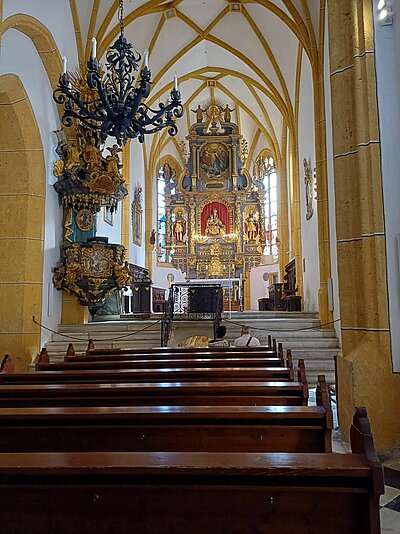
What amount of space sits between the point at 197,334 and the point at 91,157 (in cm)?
462

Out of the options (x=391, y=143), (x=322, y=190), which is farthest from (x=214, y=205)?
(x=391, y=143)

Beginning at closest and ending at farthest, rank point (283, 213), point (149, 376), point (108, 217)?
point (149, 376), point (108, 217), point (283, 213)

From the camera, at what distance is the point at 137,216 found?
1734cm

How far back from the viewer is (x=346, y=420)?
4.81 meters

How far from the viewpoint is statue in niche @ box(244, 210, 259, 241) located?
68.1 ft

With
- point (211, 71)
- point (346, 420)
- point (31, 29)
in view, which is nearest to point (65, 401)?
point (346, 420)

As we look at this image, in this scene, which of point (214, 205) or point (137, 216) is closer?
point (137, 216)

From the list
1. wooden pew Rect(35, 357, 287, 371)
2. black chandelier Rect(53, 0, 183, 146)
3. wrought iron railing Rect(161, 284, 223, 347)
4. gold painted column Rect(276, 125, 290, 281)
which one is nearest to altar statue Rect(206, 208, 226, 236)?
gold painted column Rect(276, 125, 290, 281)

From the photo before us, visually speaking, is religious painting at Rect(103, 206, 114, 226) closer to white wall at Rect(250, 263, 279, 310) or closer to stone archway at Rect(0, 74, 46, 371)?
stone archway at Rect(0, 74, 46, 371)

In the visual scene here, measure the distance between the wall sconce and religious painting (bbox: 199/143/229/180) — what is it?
16.1m
